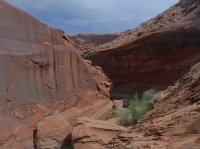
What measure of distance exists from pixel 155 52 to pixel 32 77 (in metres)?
11.4

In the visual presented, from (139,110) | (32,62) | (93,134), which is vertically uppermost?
(32,62)

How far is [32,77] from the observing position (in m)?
16.1

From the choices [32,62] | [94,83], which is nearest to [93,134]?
[32,62]

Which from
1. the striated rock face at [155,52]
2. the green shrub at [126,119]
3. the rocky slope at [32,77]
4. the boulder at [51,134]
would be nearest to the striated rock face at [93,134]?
the boulder at [51,134]

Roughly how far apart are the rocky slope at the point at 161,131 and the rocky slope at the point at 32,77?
132 inches

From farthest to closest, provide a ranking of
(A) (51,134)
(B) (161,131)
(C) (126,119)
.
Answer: (C) (126,119), (A) (51,134), (B) (161,131)

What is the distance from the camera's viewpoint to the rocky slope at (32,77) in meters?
14.7

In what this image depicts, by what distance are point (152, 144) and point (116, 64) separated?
20.3 metres

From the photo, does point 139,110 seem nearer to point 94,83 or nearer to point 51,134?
point 51,134

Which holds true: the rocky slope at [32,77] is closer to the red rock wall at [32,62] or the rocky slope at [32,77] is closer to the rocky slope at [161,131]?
the red rock wall at [32,62]

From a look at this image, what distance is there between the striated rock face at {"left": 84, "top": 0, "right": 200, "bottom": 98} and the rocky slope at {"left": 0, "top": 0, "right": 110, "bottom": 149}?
6.37 metres

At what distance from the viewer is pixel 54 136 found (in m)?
13.4

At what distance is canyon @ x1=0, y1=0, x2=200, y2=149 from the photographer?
977 centimetres

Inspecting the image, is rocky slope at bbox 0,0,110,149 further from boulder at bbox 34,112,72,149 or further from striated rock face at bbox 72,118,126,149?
striated rock face at bbox 72,118,126,149
